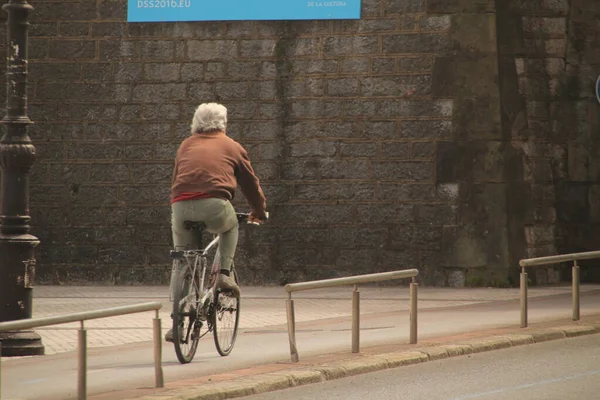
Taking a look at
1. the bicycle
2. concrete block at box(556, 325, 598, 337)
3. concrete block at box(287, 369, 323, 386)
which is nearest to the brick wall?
concrete block at box(556, 325, 598, 337)

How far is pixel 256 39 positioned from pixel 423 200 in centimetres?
307

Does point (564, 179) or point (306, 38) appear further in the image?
point (564, 179)

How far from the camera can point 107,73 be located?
59.5 feet

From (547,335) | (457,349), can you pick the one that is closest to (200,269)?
(457,349)

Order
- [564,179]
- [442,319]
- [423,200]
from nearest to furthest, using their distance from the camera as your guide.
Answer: [442,319] → [423,200] → [564,179]

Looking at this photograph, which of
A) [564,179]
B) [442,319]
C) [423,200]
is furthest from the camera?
[564,179]

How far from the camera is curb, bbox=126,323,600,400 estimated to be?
847 cm

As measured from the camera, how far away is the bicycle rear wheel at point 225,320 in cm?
1013

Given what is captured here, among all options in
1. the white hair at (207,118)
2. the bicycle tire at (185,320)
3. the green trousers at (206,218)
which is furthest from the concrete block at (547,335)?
the white hair at (207,118)

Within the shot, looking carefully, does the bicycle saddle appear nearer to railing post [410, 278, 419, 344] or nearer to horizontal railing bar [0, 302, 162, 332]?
horizontal railing bar [0, 302, 162, 332]

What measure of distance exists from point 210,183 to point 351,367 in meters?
1.69

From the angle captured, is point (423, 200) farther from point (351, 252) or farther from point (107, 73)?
point (107, 73)

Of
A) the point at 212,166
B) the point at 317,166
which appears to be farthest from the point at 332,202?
the point at 212,166

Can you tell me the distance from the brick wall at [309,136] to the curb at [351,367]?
16.4 ft
